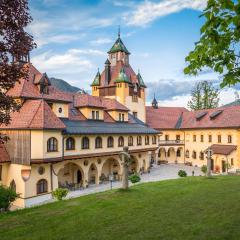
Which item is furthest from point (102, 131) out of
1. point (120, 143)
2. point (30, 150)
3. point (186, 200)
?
point (186, 200)

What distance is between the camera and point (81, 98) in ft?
118

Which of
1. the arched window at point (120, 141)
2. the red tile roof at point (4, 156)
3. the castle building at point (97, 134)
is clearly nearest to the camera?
the castle building at point (97, 134)

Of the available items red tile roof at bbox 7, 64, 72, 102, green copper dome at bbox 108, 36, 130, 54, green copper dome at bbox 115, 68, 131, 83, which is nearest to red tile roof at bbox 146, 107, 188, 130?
green copper dome at bbox 115, 68, 131, 83

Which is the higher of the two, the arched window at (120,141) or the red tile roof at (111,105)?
the red tile roof at (111,105)

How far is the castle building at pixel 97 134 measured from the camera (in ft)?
81.4

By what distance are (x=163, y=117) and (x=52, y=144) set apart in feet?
109

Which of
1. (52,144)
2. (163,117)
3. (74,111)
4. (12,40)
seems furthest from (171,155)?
(12,40)

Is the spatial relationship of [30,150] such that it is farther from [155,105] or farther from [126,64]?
[155,105]

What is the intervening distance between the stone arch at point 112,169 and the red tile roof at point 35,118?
1180cm

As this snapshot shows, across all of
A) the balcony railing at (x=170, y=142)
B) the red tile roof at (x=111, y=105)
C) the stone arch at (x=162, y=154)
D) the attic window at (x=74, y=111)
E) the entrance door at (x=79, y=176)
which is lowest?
the entrance door at (x=79, y=176)

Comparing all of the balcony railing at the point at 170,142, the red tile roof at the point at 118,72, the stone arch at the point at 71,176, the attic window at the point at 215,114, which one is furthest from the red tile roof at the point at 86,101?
the attic window at the point at 215,114

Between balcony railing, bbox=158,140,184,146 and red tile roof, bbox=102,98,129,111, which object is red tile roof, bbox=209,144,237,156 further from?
red tile roof, bbox=102,98,129,111

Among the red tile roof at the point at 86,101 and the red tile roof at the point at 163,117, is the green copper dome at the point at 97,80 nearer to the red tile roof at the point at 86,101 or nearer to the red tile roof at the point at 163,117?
the red tile roof at the point at 163,117

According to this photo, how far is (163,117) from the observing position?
55188mm
